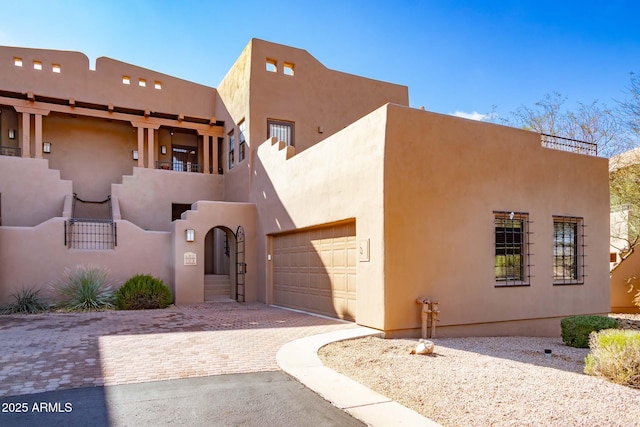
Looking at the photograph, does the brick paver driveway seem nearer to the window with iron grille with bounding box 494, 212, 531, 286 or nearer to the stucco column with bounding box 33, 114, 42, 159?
the window with iron grille with bounding box 494, 212, 531, 286

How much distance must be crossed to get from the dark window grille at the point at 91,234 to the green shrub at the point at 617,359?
13365 millimetres

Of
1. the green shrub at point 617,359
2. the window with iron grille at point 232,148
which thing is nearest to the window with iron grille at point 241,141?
the window with iron grille at point 232,148

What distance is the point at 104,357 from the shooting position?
6.58m

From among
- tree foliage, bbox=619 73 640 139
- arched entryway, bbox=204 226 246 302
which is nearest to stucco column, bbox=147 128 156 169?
arched entryway, bbox=204 226 246 302

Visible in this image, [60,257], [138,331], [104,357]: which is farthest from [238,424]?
[60,257]

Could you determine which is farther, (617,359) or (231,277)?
(231,277)

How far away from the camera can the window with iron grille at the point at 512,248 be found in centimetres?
1030

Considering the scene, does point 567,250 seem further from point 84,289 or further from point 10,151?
point 10,151

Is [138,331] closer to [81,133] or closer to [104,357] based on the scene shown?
[104,357]

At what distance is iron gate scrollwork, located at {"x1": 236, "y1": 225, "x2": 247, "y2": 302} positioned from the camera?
49.2 feet

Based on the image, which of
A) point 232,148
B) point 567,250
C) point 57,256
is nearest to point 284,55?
point 232,148

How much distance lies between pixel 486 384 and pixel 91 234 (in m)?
13.1

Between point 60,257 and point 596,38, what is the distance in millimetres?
19564

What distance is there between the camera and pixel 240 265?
1528cm
